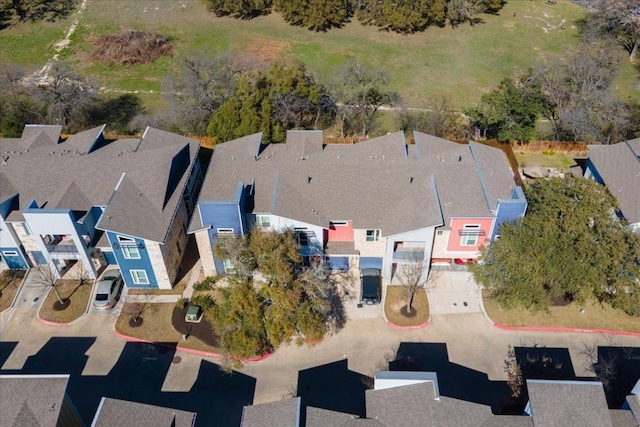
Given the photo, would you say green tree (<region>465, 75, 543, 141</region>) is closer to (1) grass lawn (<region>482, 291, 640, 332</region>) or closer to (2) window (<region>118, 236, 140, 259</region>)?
(1) grass lawn (<region>482, 291, 640, 332</region>)

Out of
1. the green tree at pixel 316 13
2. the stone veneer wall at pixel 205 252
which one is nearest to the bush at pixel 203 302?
the stone veneer wall at pixel 205 252

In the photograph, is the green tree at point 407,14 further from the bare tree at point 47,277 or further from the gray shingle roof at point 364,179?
the bare tree at point 47,277

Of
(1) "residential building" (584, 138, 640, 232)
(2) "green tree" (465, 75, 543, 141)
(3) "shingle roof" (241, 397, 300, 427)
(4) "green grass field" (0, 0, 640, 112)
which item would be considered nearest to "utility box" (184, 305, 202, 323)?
(3) "shingle roof" (241, 397, 300, 427)

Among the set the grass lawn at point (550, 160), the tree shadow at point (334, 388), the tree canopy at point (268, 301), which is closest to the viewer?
the tree canopy at point (268, 301)

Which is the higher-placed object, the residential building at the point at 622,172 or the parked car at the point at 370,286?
the residential building at the point at 622,172

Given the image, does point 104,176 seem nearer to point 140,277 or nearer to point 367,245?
point 140,277

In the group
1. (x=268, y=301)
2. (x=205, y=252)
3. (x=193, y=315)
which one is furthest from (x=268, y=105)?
(x=268, y=301)
